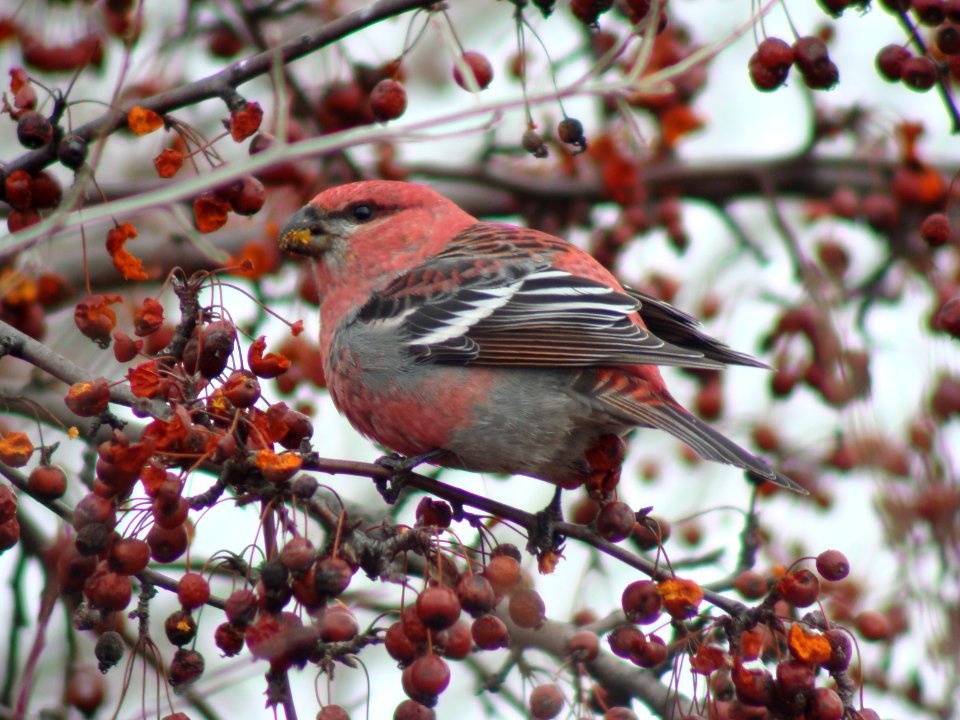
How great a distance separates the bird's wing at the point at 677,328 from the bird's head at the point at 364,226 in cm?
79

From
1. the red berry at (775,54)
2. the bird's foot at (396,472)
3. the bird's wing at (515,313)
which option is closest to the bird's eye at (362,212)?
the bird's wing at (515,313)

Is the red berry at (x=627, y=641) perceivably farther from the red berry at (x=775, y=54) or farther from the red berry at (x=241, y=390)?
the red berry at (x=775, y=54)

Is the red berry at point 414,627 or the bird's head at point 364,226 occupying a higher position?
the bird's head at point 364,226

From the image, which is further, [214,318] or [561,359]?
[561,359]

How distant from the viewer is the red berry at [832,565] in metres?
2.52

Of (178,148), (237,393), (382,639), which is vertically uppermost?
(178,148)

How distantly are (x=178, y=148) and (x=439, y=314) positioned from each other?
98 centimetres

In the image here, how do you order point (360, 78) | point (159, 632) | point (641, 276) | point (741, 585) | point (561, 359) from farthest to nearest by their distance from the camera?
point (159, 632) → point (641, 276) → point (360, 78) → point (561, 359) → point (741, 585)

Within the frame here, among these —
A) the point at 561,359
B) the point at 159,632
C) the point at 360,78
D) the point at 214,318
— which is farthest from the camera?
the point at 159,632

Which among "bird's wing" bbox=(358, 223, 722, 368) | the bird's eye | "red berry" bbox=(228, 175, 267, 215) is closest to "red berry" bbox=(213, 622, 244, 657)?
"red berry" bbox=(228, 175, 267, 215)

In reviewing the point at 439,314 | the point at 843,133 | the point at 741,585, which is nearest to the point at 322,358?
the point at 439,314

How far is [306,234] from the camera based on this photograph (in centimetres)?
386

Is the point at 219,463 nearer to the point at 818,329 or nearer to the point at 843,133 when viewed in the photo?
the point at 818,329

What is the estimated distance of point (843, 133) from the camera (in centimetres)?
525
